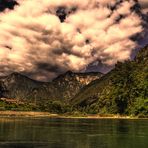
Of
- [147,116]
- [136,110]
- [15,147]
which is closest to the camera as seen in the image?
[15,147]

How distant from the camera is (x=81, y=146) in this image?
5053 cm

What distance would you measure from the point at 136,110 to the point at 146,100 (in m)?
8.76

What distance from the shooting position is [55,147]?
159 ft

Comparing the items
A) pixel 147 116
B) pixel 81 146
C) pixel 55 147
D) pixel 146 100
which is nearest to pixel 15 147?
pixel 55 147

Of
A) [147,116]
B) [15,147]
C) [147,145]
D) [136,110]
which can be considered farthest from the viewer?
[136,110]

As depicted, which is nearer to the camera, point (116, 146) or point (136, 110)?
point (116, 146)

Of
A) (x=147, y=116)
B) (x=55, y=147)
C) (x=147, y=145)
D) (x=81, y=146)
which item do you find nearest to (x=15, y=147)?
(x=55, y=147)

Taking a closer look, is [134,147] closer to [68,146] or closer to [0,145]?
[68,146]

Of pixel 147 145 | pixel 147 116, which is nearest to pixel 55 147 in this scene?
pixel 147 145

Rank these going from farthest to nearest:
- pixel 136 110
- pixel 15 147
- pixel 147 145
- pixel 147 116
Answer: pixel 136 110 < pixel 147 116 < pixel 147 145 < pixel 15 147

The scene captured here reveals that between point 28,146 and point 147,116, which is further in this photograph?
point 147,116

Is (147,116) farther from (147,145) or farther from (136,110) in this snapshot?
(147,145)

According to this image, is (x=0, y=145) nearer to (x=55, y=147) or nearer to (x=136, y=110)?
(x=55, y=147)

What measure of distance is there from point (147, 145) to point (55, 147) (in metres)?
15.0
